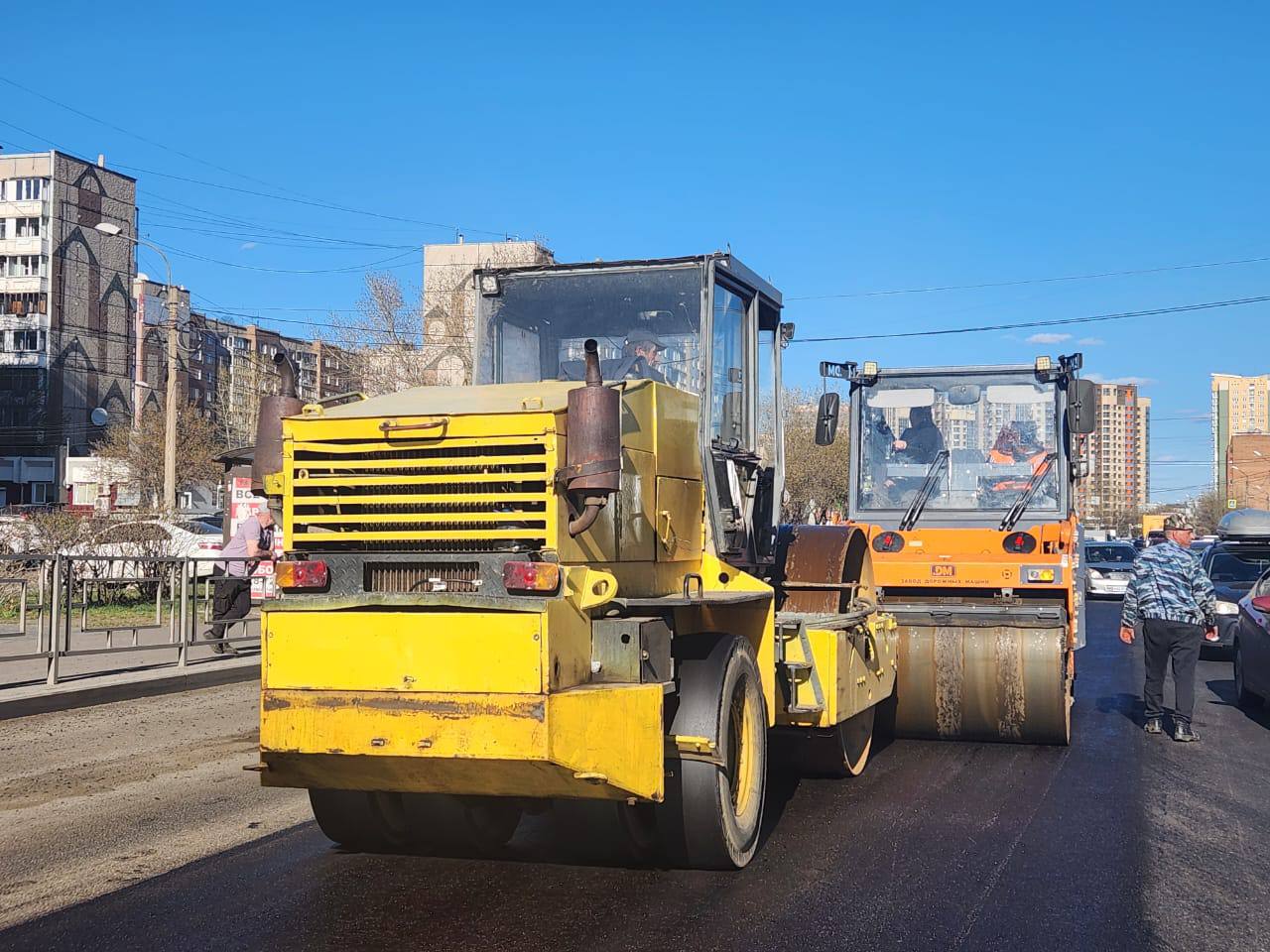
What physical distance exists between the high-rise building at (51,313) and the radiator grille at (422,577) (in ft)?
252

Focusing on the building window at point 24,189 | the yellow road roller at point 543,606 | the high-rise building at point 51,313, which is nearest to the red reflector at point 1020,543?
the yellow road roller at point 543,606

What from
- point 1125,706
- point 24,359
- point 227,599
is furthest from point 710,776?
point 24,359

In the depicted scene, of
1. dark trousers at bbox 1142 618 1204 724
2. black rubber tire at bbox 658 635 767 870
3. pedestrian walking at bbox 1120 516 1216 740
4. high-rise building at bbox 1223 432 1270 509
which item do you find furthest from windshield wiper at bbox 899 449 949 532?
high-rise building at bbox 1223 432 1270 509

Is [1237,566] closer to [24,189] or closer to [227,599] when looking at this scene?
[227,599]

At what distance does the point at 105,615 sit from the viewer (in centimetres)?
1578

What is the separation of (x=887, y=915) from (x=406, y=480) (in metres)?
2.79

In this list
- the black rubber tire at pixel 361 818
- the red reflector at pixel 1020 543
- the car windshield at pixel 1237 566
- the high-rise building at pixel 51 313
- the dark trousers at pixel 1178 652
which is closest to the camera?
the black rubber tire at pixel 361 818

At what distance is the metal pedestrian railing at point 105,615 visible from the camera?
11.6m

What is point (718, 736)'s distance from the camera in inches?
236

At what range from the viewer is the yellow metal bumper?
523cm

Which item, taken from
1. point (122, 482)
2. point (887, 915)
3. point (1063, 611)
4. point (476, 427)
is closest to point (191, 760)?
point (476, 427)

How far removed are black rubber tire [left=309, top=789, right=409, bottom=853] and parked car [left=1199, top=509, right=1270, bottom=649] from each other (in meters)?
12.6

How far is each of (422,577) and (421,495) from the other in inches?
14.2

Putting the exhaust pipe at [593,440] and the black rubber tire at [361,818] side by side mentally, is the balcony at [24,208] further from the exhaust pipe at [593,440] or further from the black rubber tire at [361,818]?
the exhaust pipe at [593,440]
